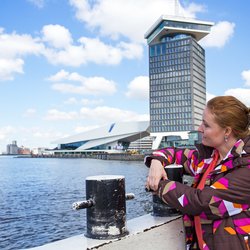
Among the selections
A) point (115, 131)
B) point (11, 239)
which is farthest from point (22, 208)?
point (115, 131)

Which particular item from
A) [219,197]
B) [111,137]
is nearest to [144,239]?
[219,197]

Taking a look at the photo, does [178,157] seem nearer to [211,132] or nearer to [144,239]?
[211,132]

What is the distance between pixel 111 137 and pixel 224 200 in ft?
336

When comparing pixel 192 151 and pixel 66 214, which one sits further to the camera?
pixel 66 214

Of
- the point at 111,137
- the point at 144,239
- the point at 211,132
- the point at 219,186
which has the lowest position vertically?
the point at 144,239

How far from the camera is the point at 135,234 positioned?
1987 millimetres

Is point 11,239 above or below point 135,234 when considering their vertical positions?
below

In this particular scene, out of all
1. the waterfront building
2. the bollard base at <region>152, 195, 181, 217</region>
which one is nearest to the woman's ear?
the bollard base at <region>152, 195, 181, 217</region>

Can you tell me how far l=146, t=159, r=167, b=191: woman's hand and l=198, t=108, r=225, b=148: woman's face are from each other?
25 centimetres

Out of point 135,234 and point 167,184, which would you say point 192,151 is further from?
point 135,234

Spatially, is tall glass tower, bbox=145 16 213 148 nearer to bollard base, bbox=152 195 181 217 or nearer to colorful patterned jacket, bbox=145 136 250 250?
bollard base, bbox=152 195 181 217

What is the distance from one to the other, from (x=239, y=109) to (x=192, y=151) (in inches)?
17.3

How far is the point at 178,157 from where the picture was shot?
6.46 ft

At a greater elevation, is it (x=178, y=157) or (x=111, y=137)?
(x=111, y=137)
